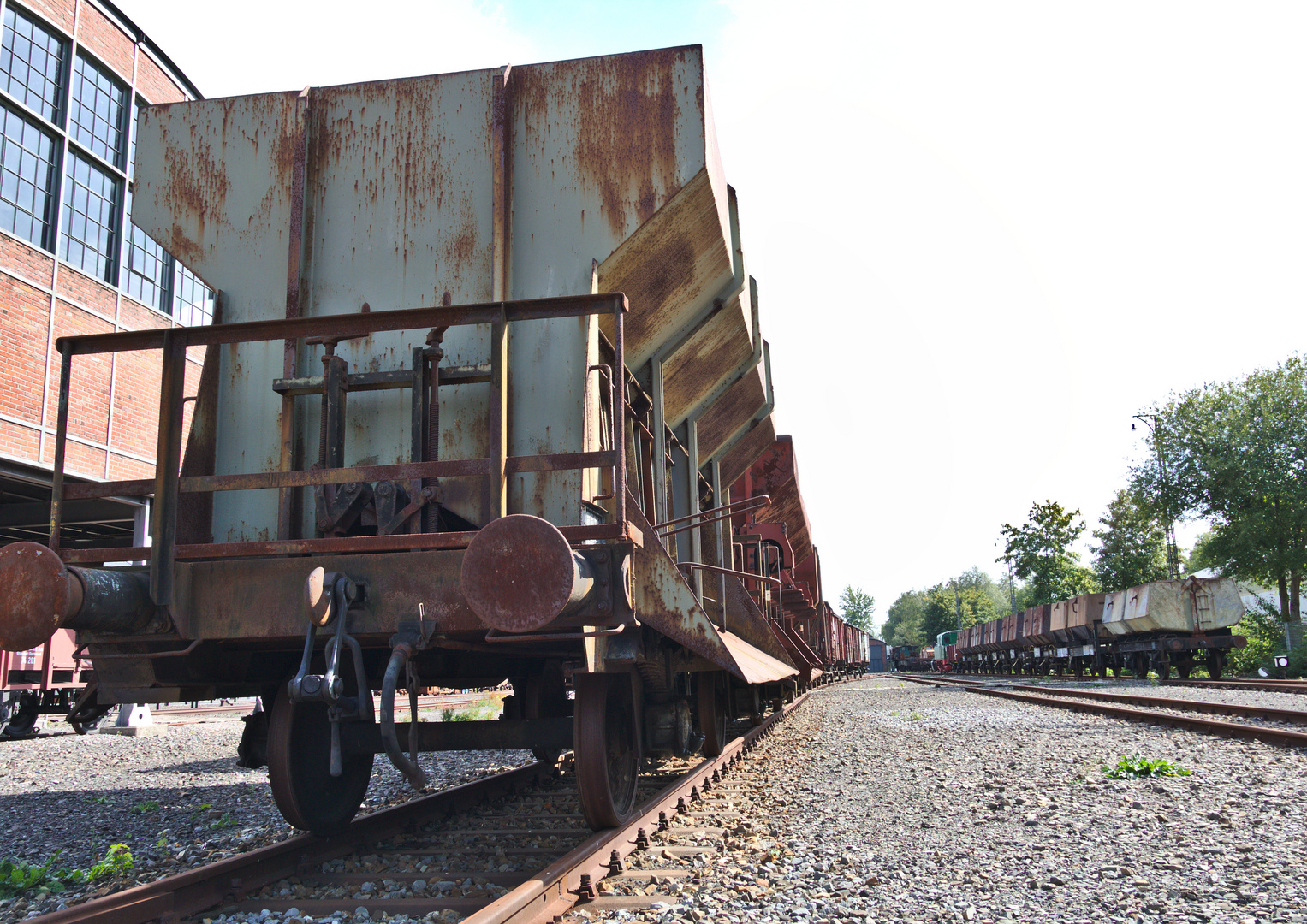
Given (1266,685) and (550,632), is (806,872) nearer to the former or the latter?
(550,632)

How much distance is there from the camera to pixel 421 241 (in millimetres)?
4281

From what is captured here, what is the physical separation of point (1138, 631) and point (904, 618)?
158 meters

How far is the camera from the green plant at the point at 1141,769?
5.96 meters

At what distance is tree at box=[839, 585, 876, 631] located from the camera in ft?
503

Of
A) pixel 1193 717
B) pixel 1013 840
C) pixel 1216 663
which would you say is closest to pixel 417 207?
pixel 1013 840

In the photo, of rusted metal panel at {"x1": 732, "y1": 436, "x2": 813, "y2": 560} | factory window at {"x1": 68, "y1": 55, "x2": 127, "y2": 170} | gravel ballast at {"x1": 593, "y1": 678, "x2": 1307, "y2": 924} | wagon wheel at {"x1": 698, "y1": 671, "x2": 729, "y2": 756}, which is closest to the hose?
gravel ballast at {"x1": 593, "y1": 678, "x2": 1307, "y2": 924}

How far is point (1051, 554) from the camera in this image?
2117 inches

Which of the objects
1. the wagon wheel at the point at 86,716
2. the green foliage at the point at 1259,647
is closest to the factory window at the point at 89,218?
the wagon wheel at the point at 86,716

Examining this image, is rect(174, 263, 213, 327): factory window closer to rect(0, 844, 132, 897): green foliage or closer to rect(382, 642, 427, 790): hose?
rect(0, 844, 132, 897): green foliage

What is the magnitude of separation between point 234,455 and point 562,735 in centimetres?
205

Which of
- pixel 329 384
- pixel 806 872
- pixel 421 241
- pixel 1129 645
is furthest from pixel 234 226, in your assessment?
pixel 1129 645

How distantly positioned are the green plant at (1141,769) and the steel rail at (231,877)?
453 centimetres

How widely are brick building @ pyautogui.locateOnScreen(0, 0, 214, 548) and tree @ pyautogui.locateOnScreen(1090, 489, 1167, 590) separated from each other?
154 ft

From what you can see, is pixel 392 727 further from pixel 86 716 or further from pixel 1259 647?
pixel 1259 647
